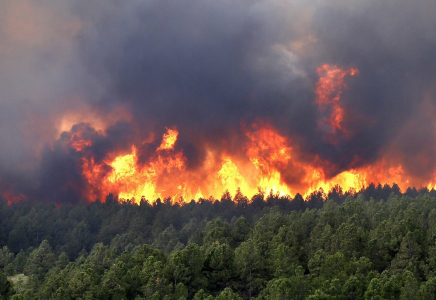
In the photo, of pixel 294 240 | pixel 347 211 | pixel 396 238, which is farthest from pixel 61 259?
pixel 396 238

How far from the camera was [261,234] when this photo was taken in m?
137

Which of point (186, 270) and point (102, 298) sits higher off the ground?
point (186, 270)

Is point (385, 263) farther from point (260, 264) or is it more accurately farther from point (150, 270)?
point (150, 270)

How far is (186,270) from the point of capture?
99.9 meters

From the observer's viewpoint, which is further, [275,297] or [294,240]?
[294,240]

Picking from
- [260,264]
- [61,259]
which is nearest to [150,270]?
[260,264]

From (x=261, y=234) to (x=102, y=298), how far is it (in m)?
55.4

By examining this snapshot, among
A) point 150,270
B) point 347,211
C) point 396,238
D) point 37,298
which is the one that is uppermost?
point 347,211

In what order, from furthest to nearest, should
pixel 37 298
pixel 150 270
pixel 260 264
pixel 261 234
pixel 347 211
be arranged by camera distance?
pixel 347 211 → pixel 261 234 → pixel 260 264 → pixel 150 270 → pixel 37 298

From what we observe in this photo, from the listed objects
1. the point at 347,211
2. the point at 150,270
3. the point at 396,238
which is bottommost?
the point at 150,270

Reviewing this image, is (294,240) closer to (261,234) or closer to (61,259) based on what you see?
(261,234)

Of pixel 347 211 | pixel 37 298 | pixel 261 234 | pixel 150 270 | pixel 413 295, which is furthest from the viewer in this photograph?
pixel 347 211

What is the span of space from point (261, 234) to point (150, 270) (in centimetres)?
4519

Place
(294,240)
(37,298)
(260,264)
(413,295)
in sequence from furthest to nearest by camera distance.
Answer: (294,240) < (260,264) < (37,298) < (413,295)
